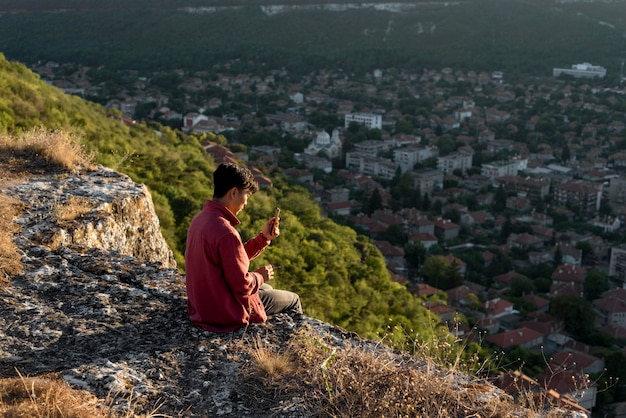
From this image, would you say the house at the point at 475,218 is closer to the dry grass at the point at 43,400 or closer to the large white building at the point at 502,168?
the large white building at the point at 502,168

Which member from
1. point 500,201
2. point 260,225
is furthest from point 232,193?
point 500,201

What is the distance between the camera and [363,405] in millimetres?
2539

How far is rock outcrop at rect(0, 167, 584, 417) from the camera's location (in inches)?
103

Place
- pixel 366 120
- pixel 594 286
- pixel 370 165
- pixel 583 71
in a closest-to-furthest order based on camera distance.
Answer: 1. pixel 594 286
2. pixel 370 165
3. pixel 366 120
4. pixel 583 71

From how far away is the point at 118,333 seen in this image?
3096 mm

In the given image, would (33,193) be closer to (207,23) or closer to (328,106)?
(328,106)

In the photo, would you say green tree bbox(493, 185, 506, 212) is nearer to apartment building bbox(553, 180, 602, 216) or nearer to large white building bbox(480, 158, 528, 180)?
apartment building bbox(553, 180, 602, 216)

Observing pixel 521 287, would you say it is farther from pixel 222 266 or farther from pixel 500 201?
pixel 222 266

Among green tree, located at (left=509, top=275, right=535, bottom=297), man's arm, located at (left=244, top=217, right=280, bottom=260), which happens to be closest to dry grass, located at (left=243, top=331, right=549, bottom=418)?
A: man's arm, located at (left=244, top=217, right=280, bottom=260)

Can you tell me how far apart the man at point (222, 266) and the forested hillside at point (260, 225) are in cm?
538

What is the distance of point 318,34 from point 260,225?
68.1m

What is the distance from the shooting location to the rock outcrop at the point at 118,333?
261 centimetres

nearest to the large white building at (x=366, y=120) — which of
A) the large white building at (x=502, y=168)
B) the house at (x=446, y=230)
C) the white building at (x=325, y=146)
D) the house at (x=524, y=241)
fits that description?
the white building at (x=325, y=146)

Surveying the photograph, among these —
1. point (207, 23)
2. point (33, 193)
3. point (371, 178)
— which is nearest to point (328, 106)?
point (371, 178)
